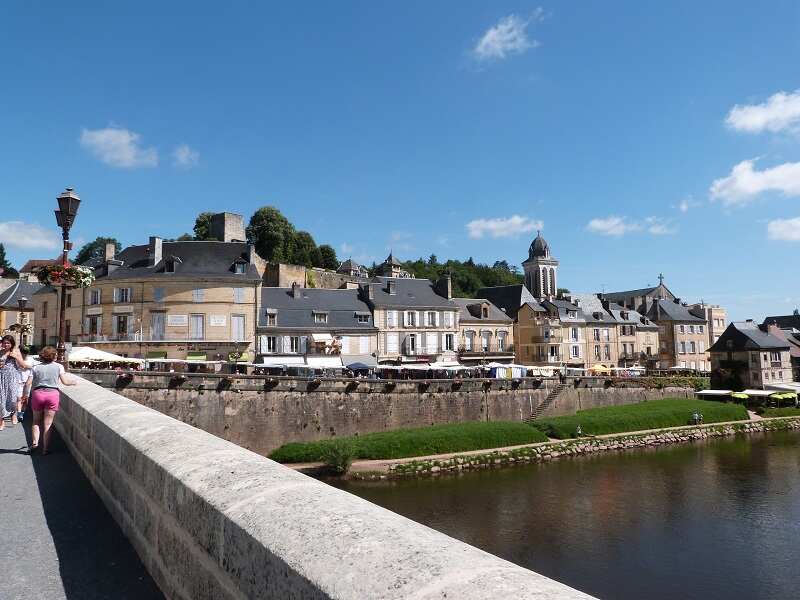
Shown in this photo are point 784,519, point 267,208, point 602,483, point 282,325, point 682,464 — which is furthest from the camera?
point 267,208

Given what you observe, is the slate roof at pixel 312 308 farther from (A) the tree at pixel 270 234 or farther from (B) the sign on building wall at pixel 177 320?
(A) the tree at pixel 270 234

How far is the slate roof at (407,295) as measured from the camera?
125 feet

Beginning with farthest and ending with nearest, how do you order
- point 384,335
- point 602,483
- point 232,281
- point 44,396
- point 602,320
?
point 602,320
point 384,335
point 232,281
point 602,483
point 44,396

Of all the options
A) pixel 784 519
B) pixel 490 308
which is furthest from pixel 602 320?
pixel 784 519

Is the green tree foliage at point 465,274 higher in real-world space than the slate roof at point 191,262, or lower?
higher

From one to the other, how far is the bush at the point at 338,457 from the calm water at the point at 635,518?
99 centimetres

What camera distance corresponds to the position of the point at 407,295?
39.4 metres

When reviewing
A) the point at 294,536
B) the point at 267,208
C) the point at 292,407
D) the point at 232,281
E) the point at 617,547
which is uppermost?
the point at 267,208

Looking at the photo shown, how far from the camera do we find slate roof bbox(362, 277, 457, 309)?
38.0 metres

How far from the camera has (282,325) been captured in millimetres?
33625

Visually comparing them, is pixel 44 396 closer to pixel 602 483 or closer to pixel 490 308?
pixel 602 483

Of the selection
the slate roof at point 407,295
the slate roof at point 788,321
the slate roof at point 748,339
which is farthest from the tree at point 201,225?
the slate roof at point 788,321

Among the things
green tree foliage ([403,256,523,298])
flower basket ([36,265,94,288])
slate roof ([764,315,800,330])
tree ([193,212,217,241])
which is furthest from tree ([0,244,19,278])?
slate roof ([764,315,800,330])

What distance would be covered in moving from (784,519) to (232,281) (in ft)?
85.6
